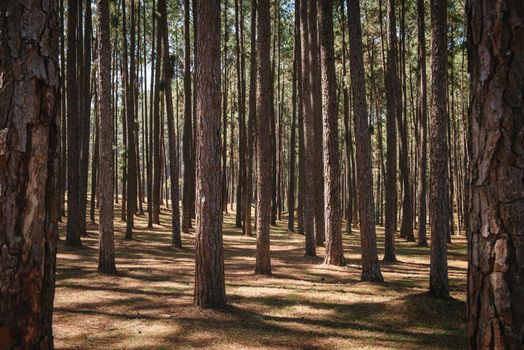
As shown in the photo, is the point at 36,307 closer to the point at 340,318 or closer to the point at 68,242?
the point at 340,318

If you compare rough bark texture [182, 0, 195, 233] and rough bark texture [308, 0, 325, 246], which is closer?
rough bark texture [308, 0, 325, 246]

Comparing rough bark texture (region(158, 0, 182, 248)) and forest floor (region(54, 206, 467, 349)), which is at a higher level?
rough bark texture (region(158, 0, 182, 248))

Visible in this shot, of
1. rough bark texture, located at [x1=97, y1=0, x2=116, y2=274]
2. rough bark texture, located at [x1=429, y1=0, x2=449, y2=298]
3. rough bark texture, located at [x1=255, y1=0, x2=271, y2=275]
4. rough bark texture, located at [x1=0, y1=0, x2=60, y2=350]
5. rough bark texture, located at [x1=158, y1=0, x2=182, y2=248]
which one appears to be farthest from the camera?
rough bark texture, located at [x1=158, y1=0, x2=182, y2=248]

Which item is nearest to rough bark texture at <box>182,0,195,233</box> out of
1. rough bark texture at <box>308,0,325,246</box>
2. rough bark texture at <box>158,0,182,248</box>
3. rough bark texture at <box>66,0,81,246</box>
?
rough bark texture at <box>158,0,182,248</box>

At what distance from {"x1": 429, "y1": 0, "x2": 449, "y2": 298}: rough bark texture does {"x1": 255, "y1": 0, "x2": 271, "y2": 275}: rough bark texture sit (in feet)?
14.5

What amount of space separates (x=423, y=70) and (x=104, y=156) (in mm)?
14648

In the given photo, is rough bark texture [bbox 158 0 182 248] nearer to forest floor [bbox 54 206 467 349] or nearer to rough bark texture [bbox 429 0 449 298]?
forest floor [bbox 54 206 467 349]

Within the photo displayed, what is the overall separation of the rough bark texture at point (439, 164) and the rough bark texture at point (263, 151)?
4.42 metres

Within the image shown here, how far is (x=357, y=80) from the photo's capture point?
11.7 metres

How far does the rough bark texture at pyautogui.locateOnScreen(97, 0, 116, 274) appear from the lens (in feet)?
38.8

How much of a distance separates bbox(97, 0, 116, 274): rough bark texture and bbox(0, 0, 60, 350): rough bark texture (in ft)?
30.4

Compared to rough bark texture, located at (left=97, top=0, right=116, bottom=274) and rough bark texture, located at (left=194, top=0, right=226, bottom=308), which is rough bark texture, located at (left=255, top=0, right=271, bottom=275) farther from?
rough bark texture, located at (left=97, top=0, right=116, bottom=274)

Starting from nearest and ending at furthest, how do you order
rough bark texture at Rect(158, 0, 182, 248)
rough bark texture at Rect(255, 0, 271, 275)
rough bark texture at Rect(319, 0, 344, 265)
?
rough bark texture at Rect(255, 0, 271, 275) → rough bark texture at Rect(319, 0, 344, 265) → rough bark texture at Rect(158, 0, 182, 248)

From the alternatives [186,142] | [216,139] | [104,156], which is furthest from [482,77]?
[186,142]
